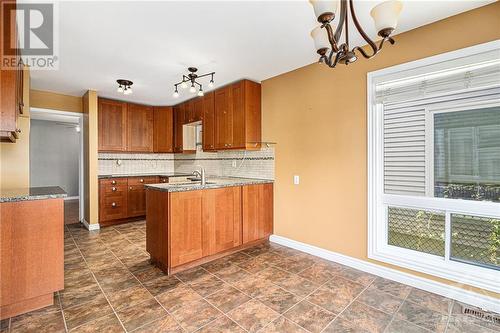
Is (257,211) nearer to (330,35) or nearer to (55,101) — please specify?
(330,35)

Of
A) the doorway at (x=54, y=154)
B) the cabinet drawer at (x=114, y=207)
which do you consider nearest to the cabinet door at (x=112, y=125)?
the cabinet drawer at (x=114, y=207)

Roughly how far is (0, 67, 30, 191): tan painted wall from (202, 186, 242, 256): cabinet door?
2563 mm

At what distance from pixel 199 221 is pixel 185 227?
0.19 metres

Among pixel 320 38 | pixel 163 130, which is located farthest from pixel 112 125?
pixel 320 38

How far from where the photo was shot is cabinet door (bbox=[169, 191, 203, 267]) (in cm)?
269

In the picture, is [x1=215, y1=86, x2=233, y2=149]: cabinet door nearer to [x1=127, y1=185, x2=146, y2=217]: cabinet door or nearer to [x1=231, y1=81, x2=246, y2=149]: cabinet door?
[x1=231, y1=81, x2=246, y2=149]: cabinet door

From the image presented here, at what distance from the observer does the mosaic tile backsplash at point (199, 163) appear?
4.02 m

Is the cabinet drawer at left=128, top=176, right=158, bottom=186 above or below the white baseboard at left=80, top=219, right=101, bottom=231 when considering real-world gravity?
above

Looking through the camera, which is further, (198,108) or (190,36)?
(198,108)

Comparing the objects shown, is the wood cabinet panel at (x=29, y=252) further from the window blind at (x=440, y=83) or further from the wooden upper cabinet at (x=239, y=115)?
the window blind at (x=440, y=83)

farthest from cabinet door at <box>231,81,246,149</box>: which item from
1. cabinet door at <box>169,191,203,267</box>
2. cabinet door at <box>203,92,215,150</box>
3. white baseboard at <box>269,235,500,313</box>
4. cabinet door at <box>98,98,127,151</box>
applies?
cabinet door at <box>98,98,127,151</box>

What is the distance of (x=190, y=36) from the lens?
2473 mm

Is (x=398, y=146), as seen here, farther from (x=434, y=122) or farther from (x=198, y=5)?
(x=198, y=5)

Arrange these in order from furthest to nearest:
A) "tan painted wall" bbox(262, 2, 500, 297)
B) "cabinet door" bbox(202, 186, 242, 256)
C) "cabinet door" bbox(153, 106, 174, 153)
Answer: "cabinet door" bbox(153, 106, 174, 153) < "cabinet door" bbox(202, 186, 242, 256) < "tan painted wall" bbox(262, 2, 500, 297)
